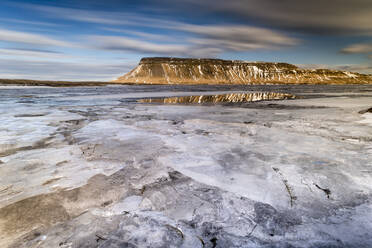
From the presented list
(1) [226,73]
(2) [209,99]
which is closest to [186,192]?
(2) [209,99]

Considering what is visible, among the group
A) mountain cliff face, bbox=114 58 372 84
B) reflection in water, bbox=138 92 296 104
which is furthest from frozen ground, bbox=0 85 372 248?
mountain cliff face, bbox=114 58 372 84

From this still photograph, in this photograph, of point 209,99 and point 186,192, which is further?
point 209,99

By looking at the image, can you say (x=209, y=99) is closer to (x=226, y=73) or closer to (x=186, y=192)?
(x=186, y=192)

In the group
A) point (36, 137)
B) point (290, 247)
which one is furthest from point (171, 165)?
point (36, 137)

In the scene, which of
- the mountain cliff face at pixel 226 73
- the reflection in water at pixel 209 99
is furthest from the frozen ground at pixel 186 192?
the mountain cliff face at pixel 226 73

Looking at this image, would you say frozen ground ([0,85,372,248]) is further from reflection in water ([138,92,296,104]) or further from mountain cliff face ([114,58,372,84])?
mountain cliff face ([114,58,372,84])

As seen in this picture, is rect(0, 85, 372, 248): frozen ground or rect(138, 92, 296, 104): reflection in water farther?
rect(138, 92, 296, 104): reflection in water

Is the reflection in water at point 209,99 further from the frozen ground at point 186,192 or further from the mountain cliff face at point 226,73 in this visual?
the mountain cliff face at point 226,73

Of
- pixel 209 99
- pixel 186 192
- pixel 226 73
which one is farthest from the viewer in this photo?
pixel 226 73

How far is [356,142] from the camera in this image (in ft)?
15.7

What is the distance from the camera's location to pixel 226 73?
16275 cm

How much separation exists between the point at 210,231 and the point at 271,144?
319cm

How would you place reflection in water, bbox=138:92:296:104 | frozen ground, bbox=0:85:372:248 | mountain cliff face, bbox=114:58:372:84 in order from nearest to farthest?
1. frozen ground, bbox=0:85:372:248
2. reflection in water, bbox=138:92:296:104
3. mountain cliff face, bbox=114:58:372:84

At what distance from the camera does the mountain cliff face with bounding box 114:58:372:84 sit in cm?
15225
